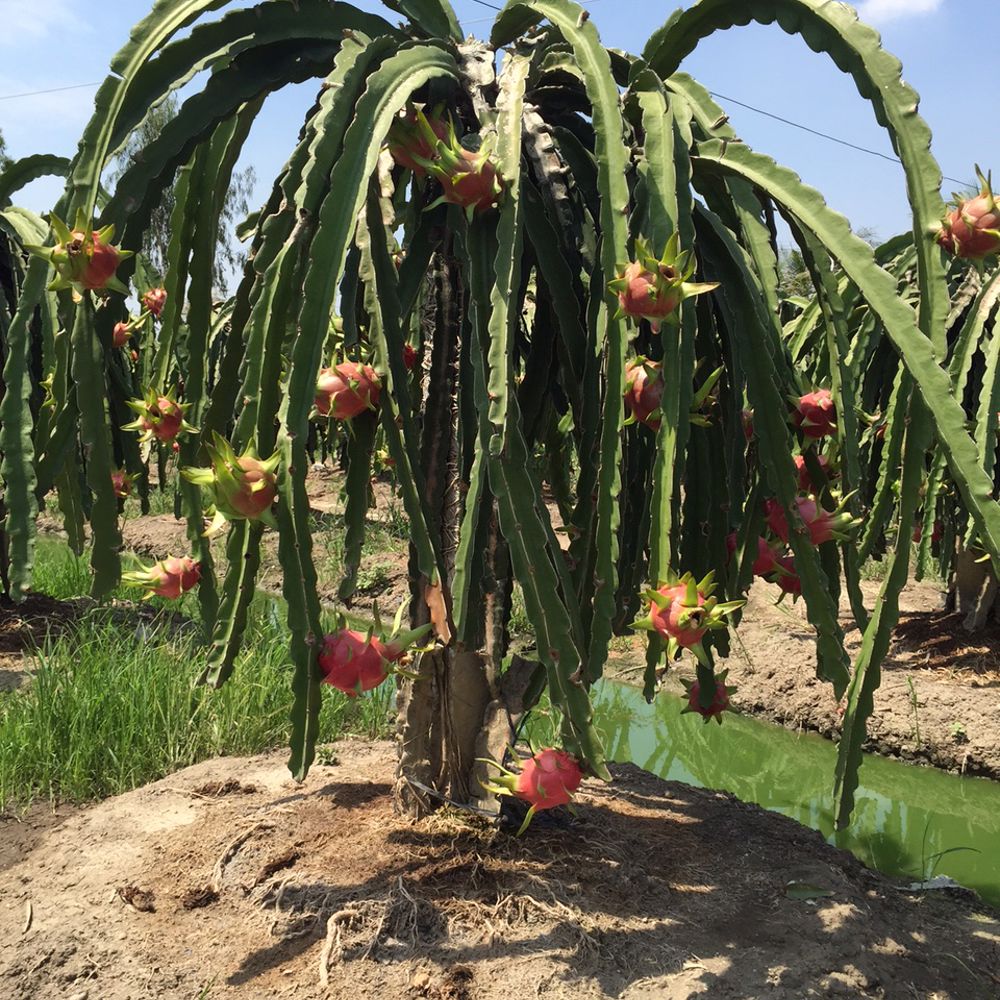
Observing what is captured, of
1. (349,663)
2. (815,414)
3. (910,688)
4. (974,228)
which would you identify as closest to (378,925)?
(349,663)

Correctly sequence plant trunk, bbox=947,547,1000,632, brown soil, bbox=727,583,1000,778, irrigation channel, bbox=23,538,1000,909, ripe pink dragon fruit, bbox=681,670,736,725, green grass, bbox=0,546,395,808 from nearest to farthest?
ripe pink dragon fruit, bbox=681,670,736,725
green grass, bbox=0,546,395,808
irrigation channel, bbox=23,538,1000,909
brown soil, bbox=727,583,1000,778
plant trunk, bbox=947,547,1000,632

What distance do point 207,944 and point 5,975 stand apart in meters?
0.41

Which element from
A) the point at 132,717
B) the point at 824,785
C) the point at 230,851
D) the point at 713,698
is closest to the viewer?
the point at 713,698

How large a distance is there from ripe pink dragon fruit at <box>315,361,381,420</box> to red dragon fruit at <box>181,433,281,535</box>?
0.77 ft

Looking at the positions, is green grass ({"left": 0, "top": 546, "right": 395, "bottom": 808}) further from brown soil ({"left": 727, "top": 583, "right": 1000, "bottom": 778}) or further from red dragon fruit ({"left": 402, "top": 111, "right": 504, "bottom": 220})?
red dragon fruit ({"left": 402, "top": 111, "right": 504, "bottom": 220})

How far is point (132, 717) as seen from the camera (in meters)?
3.20

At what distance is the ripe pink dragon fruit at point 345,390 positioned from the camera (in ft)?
5.33

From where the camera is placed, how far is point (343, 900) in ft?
6.67

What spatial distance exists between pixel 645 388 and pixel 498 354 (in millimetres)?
277

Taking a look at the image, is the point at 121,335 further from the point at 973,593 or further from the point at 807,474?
the point at 973,593

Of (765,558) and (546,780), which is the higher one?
(765,558)

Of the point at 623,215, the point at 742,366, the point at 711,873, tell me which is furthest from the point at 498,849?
the point at 623,215

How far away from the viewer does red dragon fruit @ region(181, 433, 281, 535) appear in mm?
1337

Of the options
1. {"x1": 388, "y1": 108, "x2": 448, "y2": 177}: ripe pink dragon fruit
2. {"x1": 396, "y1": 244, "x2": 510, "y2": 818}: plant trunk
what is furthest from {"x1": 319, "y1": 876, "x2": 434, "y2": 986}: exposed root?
{"x1": 388, "y1": 108, "x2": 448, "y2": 177}: ripe pink dragon fruit
